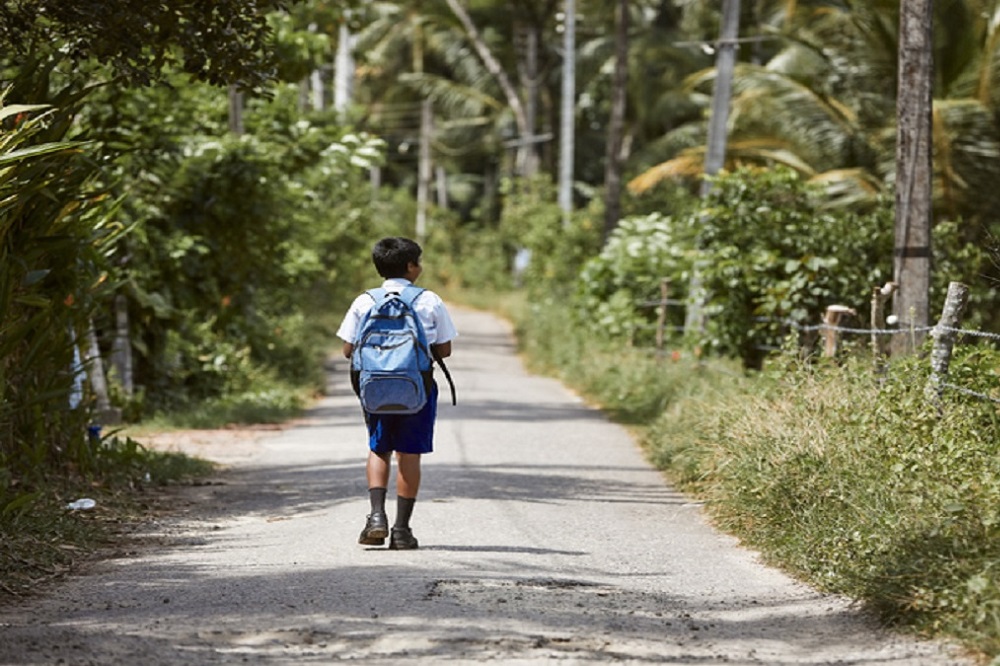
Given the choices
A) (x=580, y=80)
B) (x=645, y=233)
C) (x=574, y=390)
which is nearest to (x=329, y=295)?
(x=645, y=233)

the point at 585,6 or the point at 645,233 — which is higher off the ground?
the point at 585,6

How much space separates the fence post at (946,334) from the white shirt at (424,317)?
3107 millimetres

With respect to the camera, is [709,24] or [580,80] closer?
[709,24]

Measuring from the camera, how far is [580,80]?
55.2 metres

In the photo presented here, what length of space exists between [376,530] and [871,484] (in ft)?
8.52

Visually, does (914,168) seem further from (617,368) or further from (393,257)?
(617,368)

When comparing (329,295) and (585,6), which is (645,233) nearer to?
(329,295)

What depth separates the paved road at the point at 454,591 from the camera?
22.2 feet

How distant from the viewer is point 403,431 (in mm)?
9367

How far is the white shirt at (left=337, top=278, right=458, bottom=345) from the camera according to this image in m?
9.23

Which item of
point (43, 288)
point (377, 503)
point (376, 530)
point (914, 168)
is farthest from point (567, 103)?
point (376, 530)

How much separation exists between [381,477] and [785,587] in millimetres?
2229

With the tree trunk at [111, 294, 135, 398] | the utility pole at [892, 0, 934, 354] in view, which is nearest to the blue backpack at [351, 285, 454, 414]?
the utility pole at [892, 0, 934, 354]

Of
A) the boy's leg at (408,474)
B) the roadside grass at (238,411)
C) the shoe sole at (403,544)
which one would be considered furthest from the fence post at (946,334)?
the roadside grass at (238,411)
